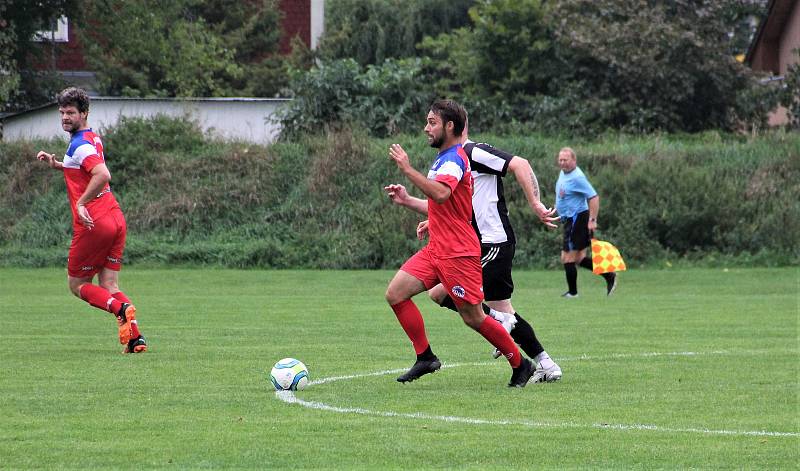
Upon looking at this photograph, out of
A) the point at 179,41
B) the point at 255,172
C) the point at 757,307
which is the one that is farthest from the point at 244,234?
the point at 757,307

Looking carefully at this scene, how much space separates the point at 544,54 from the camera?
3384 centimetres

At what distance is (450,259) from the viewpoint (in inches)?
354

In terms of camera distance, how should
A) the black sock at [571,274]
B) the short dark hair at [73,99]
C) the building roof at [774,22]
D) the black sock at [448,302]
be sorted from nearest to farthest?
the black sock at [448,302]
the short dark hair at [73,99]
the black sock at [571,274]
the building roof at [774,22]

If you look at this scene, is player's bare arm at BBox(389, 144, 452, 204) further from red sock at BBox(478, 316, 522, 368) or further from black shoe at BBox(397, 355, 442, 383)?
black shoe at BBox(397, 355, 442, 383)

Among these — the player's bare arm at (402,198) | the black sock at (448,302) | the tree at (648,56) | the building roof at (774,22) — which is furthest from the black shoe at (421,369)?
the building roof at (774,22)

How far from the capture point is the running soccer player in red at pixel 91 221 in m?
11.3

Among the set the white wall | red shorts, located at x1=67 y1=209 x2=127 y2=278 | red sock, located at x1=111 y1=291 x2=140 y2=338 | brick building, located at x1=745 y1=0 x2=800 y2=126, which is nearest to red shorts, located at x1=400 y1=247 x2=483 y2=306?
red sock, located at x1=111 y1=291 x2=140 y2=338

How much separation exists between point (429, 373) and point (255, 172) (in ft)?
65.5

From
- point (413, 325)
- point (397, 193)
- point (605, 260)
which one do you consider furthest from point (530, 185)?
point (605, 260)

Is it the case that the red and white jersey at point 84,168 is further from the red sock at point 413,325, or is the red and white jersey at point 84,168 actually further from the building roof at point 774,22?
the building roof at point 774,22

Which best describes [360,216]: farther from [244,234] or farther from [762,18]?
[762,18]

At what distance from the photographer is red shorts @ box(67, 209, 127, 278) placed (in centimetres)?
1150

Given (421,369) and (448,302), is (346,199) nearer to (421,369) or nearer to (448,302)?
(448,302)

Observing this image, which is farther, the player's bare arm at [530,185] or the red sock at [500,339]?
the player's bare arm at [530,185]
